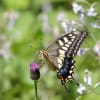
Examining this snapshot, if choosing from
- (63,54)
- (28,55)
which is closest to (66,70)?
(63,54)

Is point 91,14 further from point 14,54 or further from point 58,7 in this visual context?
point 58,7

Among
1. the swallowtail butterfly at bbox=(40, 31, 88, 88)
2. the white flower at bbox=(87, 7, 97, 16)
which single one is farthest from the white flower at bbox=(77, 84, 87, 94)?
the white flower at bbox=(87, 7, 97, 16)

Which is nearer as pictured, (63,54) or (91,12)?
(63,54)

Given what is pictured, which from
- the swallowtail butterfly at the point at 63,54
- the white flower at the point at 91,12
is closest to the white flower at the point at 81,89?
the swallowtail butterfly at the point at 63,54

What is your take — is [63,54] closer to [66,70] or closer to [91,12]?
[66,70]

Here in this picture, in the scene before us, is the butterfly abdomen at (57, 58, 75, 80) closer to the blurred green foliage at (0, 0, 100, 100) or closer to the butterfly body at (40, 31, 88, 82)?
the butterfly body at (40, 31, 88, 82)

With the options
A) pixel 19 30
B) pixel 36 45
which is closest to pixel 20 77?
pixel 36 45

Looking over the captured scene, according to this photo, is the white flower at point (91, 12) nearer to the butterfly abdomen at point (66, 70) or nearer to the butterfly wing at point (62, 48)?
the butterfly wing at point (62, 48)
